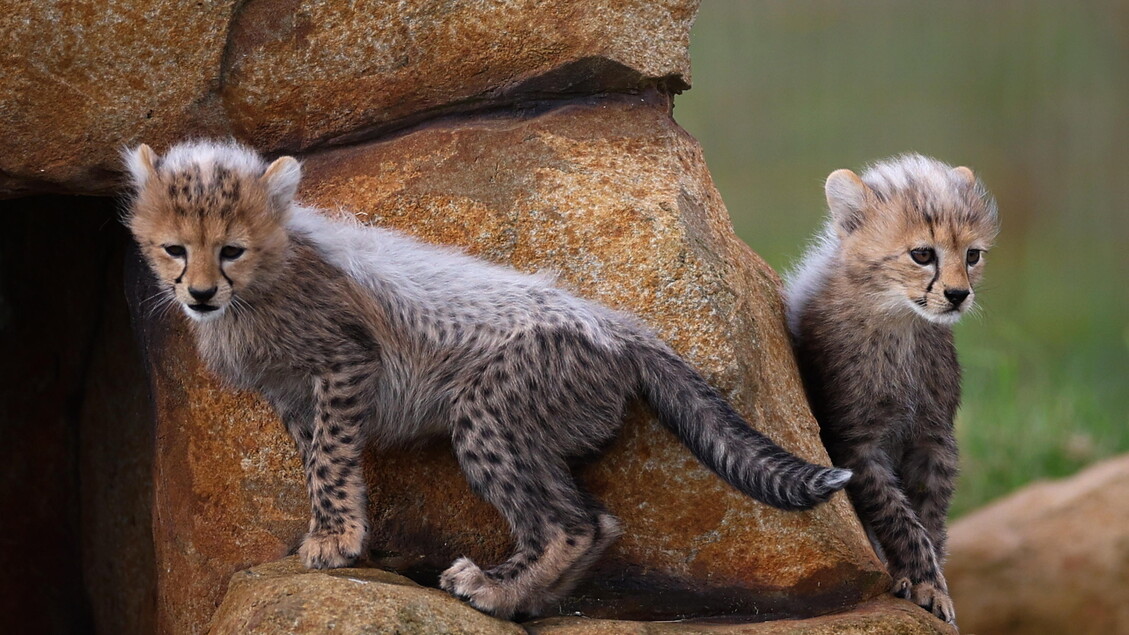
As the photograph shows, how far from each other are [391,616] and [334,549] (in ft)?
1.34

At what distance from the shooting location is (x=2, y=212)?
15.3ft

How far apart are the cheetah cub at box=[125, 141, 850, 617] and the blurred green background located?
13.9 feet

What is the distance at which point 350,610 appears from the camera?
2.88m

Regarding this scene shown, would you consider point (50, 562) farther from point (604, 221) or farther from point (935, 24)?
point (935, 24)

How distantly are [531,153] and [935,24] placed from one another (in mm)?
4342

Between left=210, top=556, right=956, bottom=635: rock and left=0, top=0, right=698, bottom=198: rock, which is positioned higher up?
left=0, top=0, right=698, bottom=198: rock

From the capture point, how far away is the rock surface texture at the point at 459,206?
340cm

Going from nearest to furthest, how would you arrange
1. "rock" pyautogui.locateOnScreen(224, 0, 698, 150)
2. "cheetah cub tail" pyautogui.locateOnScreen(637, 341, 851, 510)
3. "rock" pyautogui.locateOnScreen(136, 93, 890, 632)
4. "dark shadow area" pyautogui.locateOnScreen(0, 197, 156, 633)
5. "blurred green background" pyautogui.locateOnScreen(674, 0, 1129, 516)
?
"cheetah cub tail" pyautogui.locateOnScreen(637, 341, 851, 510) → "rock" pyautogui.locateOnScreen(136, 93, 890, 632) → "rock" pyautogui.locateOnScreen(224, 0, 698, 150) → "dark shadow area" pyautogui.locateOnScreen(0, 197, 156, 633) → "blurred green background" pyautogui.locateOnScreen(674, 0, 1129, 516)

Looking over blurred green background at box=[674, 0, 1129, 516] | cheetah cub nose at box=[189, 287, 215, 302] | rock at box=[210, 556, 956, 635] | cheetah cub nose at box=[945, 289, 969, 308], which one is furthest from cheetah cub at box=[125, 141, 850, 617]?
blurred green background at box=[674, 0, 1129, 516]

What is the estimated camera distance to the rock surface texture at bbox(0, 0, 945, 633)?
3396mm

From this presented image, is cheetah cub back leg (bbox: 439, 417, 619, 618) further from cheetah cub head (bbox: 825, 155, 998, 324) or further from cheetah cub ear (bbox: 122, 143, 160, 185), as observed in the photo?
cheetah cub head (bbox: 825, 155, 998, 324)

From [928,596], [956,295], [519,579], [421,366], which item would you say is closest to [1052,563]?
[928,596]

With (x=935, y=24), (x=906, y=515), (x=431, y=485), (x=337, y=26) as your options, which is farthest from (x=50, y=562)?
(x=935, y=24)

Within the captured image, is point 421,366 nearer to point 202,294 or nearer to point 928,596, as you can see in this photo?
point 202,294
